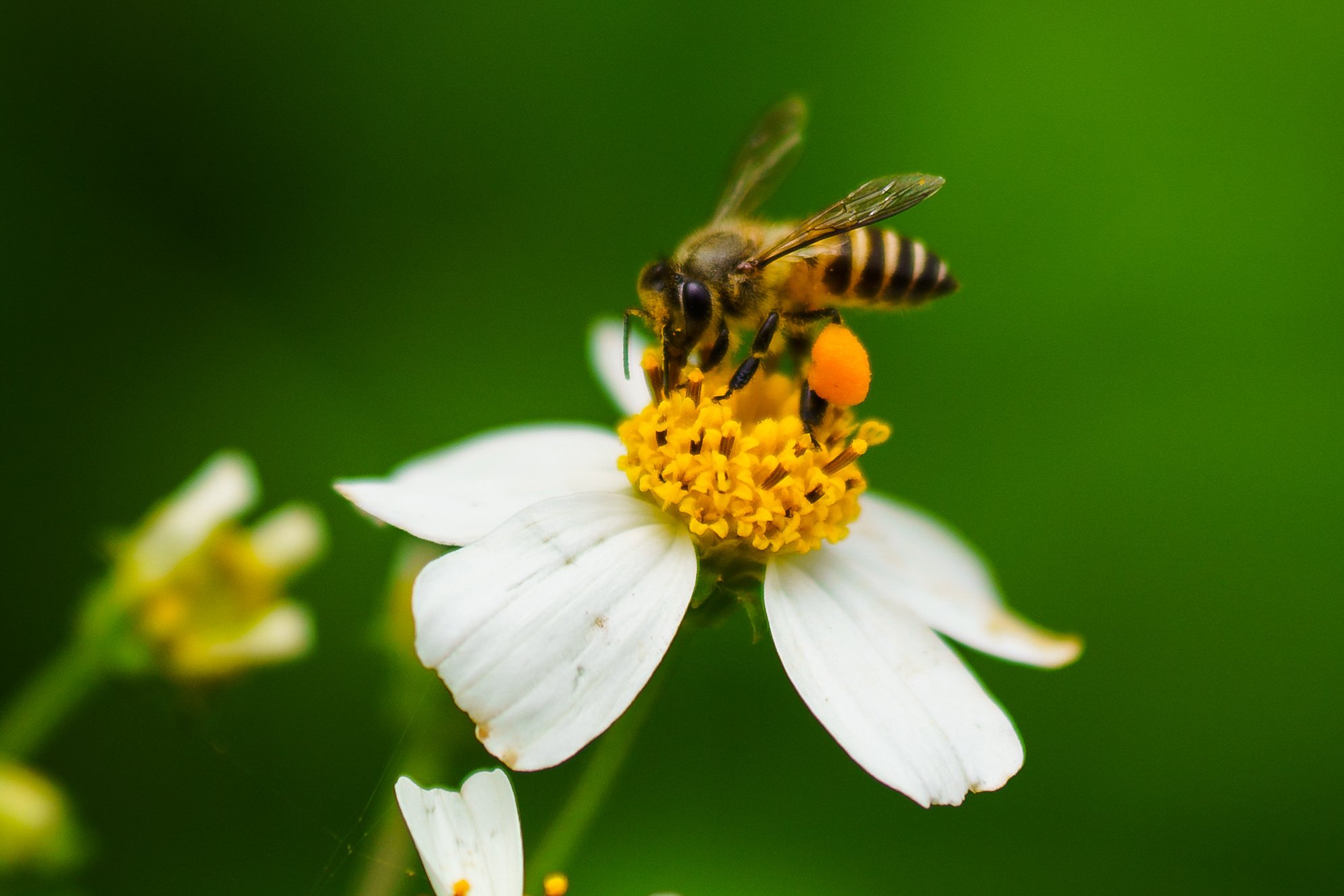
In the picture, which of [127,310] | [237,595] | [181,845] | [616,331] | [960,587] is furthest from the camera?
[127,310]

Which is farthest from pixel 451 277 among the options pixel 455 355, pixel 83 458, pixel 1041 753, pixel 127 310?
pixel 1041 753

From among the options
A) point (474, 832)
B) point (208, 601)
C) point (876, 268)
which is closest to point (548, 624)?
point (474, 832)

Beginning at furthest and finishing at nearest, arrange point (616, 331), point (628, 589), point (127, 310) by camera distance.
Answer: point (127, 310) → point (616, 331) → point (628, 589)

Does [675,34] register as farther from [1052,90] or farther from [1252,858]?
[1252,858]

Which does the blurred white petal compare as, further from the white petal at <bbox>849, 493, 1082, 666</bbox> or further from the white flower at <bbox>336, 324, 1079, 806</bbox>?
the white petal at <bbox>849, 493, 1082, 666</bbox>

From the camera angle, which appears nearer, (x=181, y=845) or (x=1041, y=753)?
(x=181, y=845)

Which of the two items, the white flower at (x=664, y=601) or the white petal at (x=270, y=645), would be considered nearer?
the white flower at (x=664, y=601)

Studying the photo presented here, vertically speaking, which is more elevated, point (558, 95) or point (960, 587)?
point (558, 95)

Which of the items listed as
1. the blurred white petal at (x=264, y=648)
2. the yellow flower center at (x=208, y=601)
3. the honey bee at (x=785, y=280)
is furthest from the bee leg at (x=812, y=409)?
the yellow flower center at (x=208, y=601)

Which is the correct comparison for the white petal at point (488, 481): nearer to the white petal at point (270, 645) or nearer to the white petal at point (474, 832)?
the white petal at point (270, 645)
